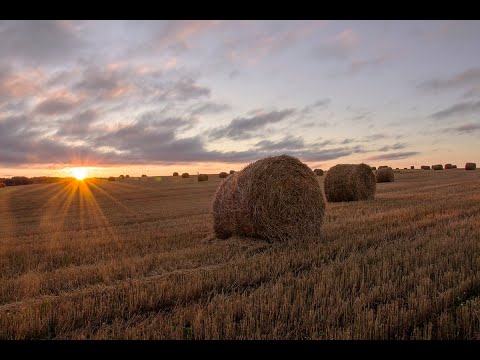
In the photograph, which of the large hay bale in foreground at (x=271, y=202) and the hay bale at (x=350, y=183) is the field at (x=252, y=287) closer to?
the large hay bale in foreground at (x=271, y=202)

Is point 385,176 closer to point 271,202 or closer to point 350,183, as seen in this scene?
point 350,183

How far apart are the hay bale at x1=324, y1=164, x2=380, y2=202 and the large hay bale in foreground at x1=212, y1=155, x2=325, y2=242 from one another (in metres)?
8.64

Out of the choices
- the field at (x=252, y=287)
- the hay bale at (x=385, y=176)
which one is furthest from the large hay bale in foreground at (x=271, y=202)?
the hay bale at (x=385, y=176)

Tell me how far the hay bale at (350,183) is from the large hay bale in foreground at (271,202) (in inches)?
340

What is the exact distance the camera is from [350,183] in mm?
18297

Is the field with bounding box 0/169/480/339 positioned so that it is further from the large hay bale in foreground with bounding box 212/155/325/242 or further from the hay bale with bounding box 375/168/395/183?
the hay bale with bounding box 375/168/395/183

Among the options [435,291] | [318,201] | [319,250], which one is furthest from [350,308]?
[318,201]

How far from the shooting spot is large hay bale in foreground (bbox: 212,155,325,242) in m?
9.09

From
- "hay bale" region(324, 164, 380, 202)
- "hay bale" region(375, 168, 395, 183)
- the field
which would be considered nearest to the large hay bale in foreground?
the field

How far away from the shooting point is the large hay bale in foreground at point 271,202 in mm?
9086

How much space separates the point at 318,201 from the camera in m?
10.2
